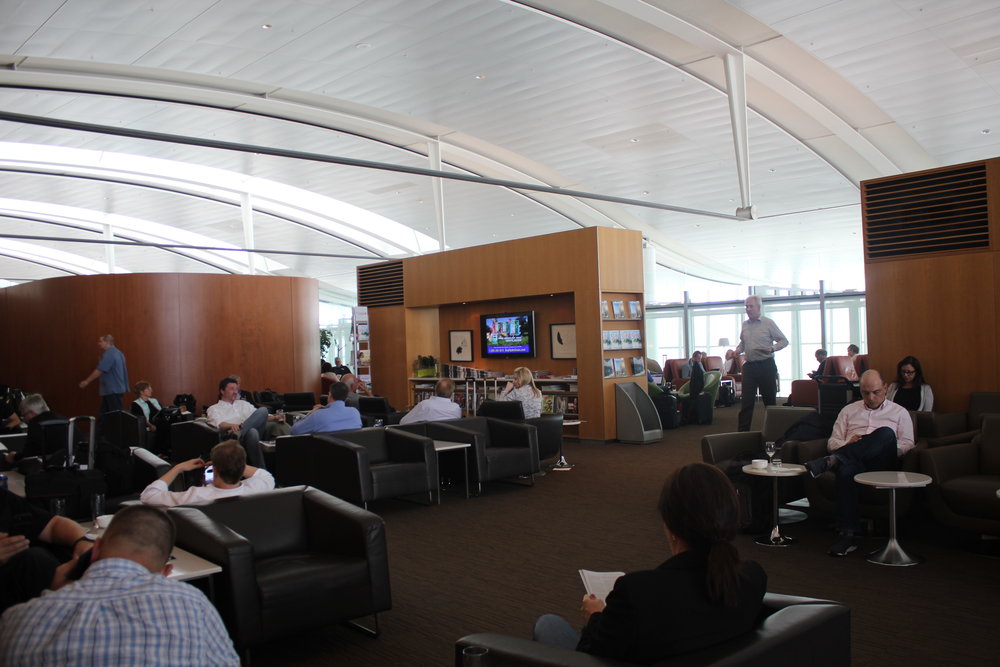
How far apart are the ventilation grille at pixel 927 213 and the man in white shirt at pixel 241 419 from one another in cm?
606

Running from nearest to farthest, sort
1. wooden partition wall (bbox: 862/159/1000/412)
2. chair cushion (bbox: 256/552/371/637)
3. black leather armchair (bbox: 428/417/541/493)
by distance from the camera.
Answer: chair cushion (bbox: 256/552/371/637)
wooden partition wall (bbox: 862/159/1000/412)
black leather armchair (bbox: 428/417/541/493)

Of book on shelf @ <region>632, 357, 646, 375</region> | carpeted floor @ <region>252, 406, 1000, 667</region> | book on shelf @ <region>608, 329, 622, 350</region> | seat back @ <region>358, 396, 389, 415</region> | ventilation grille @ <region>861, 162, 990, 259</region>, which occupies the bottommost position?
carpeted floor @ <region>252, 406, 1000, 667</region>

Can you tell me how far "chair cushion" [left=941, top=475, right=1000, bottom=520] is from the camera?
4.69 meters

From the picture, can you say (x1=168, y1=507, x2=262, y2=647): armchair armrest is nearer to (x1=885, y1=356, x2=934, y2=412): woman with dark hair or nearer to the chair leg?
the chair leg

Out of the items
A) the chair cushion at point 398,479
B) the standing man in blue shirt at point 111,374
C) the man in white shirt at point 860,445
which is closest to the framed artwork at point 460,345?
the standing man in blue shirt at point 111,374

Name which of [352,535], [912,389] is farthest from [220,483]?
[912,389]

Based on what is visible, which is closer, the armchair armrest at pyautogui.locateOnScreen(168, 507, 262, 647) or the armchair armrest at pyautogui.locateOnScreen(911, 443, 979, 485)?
the armchair armrest at pyautogui.locateOnScreen(168, 507, 262, 647)

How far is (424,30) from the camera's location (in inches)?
416

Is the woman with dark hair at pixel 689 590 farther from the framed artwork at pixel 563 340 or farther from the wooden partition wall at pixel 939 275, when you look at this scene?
the framed artwork at pixel 563 340

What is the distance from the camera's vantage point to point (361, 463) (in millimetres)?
6242

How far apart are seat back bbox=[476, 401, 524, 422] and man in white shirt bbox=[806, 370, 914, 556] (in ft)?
11.0

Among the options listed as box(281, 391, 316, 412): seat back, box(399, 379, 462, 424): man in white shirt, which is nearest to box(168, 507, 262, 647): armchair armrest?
box(399, 379, 462, 424): man in white shirt

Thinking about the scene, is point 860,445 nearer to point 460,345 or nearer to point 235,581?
point 235,581

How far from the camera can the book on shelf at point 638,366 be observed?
10773 mm
